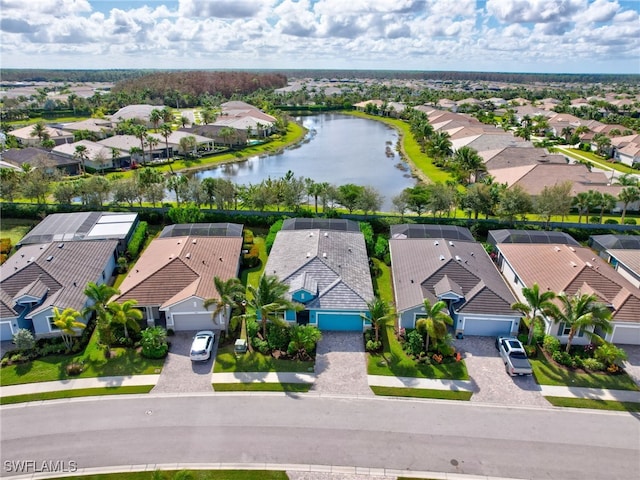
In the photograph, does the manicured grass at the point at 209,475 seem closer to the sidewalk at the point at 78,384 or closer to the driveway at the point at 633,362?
the sidewalk at the point at 78,384

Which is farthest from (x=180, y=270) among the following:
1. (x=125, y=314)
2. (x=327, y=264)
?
(x=327, y=264)

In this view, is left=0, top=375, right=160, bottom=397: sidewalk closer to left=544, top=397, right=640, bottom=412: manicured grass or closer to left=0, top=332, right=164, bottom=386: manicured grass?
left=0, top=332, right=164, bottom=386: manicured grass

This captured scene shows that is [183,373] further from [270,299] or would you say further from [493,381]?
[493,381]

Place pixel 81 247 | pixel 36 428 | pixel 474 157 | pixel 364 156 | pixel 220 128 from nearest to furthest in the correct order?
pixel 36 428
pixel 81 247
pixel 474 157
pixel 364 156
pixel 220 128

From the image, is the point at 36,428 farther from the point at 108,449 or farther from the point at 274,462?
the point at 274,462

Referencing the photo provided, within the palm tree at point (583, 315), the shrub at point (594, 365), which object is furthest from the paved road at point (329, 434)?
the palm tree at point (583, 315)

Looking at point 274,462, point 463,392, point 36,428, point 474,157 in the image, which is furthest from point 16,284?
point 474,157
